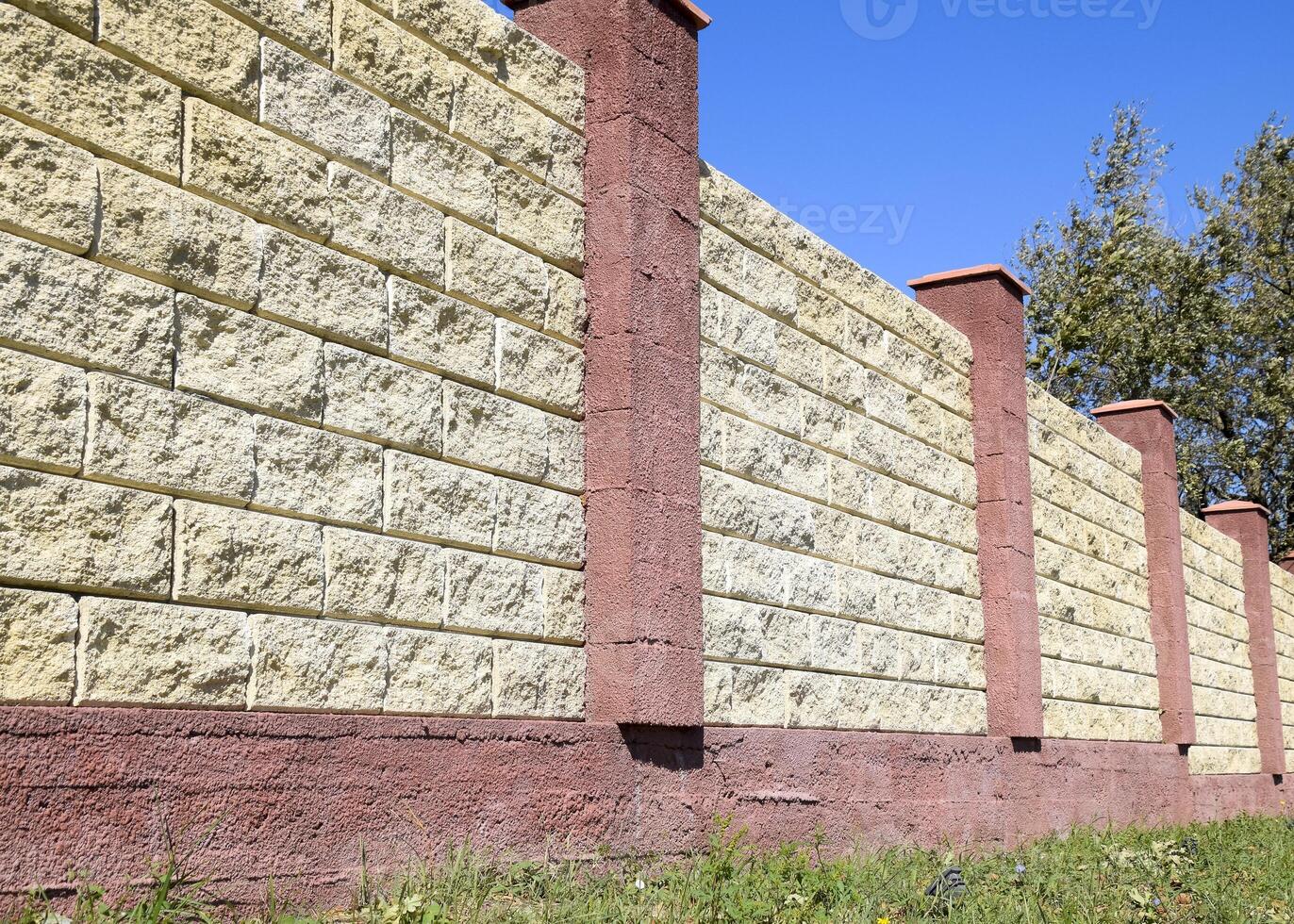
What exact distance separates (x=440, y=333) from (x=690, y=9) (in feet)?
Answer: 7.63

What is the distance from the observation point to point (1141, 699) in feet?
39.6

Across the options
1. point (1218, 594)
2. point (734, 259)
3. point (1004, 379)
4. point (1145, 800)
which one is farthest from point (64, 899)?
point (1218, 594)

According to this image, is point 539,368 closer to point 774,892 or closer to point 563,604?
point 563,604

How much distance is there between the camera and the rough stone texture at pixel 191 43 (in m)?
3.86

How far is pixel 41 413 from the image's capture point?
3.54 metres

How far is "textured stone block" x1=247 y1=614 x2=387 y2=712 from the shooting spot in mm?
4105

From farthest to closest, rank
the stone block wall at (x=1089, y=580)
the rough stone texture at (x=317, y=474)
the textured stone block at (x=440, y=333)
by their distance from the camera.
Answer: the stone block wall at (x=1089, y=580), the textured stone block at (x=440, y=333), the rough stone texture at (x=317, y=474)

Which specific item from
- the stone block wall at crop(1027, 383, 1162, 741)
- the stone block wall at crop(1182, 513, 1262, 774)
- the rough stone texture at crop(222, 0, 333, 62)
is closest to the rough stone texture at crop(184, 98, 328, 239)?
the rough stone texture at crop(222, 0, 333, 62)

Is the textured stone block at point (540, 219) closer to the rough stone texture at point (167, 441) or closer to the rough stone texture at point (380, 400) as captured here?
the rough stone texture at point (380, 400)

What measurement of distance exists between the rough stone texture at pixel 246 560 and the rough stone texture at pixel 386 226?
989 millimetres

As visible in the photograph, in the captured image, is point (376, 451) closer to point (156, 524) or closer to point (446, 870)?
point (156, 524)

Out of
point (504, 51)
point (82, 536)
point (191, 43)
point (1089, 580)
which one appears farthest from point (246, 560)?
point (1089, 580)

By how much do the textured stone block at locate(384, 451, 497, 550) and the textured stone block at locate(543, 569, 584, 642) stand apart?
40 centimetres

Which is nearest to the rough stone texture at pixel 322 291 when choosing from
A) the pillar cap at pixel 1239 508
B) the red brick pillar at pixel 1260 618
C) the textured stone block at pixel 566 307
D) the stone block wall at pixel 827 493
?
the textured stone block at pixel 566 307
